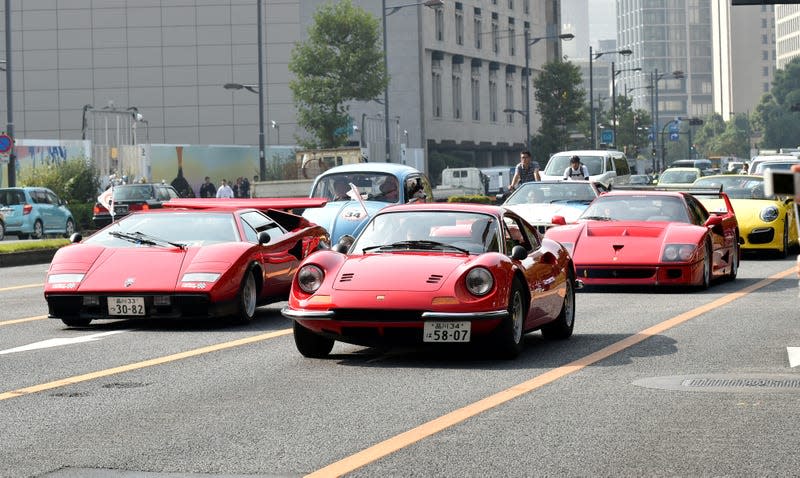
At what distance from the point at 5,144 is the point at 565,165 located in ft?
49.8

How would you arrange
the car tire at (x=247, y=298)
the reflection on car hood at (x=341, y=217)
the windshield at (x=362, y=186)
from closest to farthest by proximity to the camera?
the car tire at (x=247, y=298)
the reflection on car hood at (x=341, y=217)
the windshield at (x=362, y=186)

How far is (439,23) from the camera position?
3927 inches

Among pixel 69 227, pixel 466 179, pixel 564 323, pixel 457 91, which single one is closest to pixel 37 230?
pixel 69 227

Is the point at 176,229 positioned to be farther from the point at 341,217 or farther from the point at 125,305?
the point at 341,217

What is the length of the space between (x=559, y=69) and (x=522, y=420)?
9840 centimetres

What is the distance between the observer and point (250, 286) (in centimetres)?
1511

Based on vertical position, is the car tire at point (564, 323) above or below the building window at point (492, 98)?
below

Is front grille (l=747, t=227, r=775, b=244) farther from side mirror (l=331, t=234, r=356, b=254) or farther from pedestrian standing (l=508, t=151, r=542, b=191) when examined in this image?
side mirror (l=331, t=234, r=356, b=254)

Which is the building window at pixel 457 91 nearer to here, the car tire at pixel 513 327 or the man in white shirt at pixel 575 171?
the man in white shirt at pixel 575 171

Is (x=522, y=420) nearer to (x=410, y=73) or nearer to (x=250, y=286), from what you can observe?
(x=250, y=286)

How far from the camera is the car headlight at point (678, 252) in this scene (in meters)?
18.3

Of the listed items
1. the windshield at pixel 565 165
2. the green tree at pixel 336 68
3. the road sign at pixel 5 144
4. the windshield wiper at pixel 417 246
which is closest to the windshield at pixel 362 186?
the windshield wiper at pixel 417 246

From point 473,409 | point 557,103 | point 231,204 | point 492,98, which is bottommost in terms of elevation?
point 473,409

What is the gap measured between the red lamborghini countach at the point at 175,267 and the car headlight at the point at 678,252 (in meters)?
4.72
